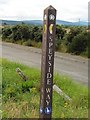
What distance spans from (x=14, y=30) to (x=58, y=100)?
23918mm

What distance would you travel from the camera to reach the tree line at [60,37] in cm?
2169

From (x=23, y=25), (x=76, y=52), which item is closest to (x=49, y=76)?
(x=76, y=52)

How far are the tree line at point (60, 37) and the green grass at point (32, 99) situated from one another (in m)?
7.75

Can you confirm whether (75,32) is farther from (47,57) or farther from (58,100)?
(47,57)

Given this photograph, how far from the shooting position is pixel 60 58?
1989cm

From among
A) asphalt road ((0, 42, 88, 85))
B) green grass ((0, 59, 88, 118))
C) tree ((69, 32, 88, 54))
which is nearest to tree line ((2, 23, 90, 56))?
tree ((69, 32, 88, 54))

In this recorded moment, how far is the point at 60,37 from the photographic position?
84.1ft

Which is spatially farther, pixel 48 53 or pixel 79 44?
pixel 79 44

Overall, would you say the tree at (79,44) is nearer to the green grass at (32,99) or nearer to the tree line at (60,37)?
the tree line at (60,37)

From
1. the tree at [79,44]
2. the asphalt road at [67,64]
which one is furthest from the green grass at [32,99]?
the tree at [79,44]

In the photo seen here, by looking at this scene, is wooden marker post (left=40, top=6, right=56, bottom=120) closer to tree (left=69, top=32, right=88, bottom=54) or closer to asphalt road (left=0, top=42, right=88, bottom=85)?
asphalt road (left=0, top=42, right=88, bottom=85)

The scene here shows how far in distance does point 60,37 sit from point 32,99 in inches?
703

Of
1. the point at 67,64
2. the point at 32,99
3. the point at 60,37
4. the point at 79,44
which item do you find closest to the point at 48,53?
the point at 32,99

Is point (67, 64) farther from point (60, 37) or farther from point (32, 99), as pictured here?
point (32, 99)
